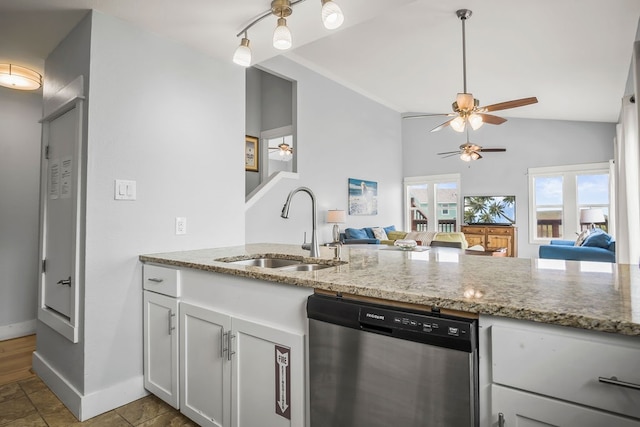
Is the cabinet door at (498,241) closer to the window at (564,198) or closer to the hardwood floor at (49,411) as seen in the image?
the window at (564,198)

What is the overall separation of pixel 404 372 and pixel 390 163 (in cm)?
757

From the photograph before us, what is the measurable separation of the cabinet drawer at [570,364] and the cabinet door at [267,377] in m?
0.71

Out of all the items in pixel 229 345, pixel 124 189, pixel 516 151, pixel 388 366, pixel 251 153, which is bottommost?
pixel 229 345

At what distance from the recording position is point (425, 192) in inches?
336

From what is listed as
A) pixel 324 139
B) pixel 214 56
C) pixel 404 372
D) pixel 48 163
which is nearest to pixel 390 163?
pixel 324 139

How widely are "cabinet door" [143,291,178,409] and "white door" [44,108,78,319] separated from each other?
1.56 ft

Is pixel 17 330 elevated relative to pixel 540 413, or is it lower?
lower

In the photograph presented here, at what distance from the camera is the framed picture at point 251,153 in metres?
6.31

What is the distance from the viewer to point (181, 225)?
2.40 metres

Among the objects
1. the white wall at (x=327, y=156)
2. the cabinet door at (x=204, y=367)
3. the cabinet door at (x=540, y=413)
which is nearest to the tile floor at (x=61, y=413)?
the cabinet door at (x=204, y=367)

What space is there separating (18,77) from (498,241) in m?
7.79

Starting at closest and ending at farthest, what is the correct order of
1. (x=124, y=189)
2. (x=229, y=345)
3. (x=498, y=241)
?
(x=229, y=345) → (x=124, y=189) → (x=498, y=241)

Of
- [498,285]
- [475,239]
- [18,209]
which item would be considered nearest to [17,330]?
[18,209]

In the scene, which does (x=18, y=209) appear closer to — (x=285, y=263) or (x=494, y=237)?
(x=285, y=263)
